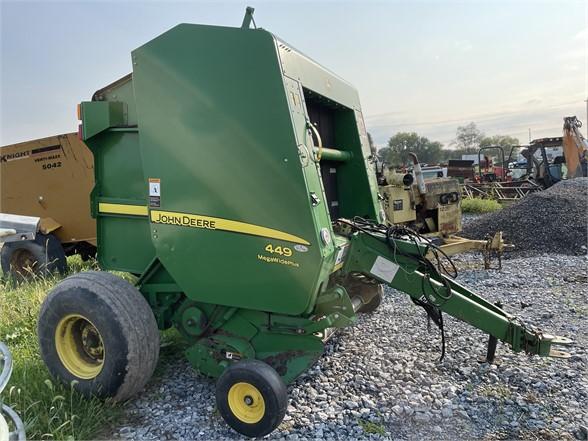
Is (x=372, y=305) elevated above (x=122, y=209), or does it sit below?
below

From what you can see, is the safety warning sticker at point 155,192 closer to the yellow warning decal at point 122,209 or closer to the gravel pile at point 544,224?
the yellow warning decal at point 122,209

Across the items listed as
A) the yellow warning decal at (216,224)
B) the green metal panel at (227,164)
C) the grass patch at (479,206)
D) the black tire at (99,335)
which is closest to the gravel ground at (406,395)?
the black tire at (99,335)

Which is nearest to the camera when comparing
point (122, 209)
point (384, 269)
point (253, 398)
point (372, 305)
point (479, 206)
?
point (253, 398)

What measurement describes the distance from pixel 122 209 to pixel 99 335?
958mm

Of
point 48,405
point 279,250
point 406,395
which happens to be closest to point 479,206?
point 406,395

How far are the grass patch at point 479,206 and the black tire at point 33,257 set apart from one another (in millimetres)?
10917

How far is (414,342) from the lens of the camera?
3953 millimetres

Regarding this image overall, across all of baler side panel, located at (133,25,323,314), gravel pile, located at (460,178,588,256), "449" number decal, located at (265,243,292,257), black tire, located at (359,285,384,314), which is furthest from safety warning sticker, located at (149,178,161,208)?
gravel pile, located at (460,178,588,256)

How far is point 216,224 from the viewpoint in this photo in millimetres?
2789

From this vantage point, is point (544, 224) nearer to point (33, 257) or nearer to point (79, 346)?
point (79, 346)

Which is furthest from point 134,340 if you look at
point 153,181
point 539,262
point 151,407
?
point 539,262

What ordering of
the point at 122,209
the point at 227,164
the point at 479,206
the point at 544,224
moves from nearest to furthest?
the point at 227,164
the point at 122,209
the point at 544,224
the point at 479,206

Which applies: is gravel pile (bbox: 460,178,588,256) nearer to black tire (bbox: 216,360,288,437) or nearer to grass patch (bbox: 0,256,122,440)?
black tire (bbox: 216,360,288,437)

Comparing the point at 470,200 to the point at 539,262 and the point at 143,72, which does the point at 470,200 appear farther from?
the point at 143,72
